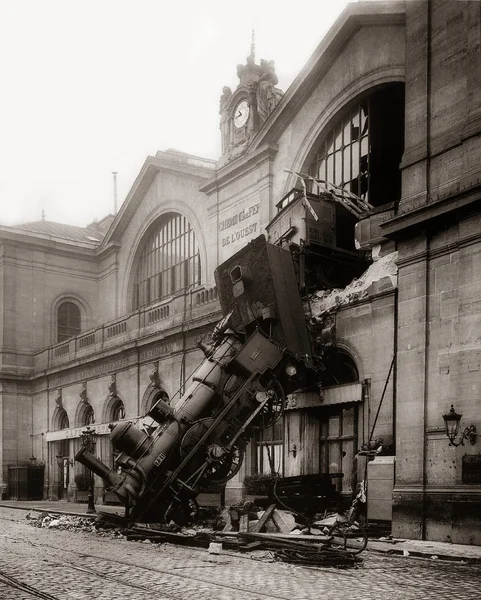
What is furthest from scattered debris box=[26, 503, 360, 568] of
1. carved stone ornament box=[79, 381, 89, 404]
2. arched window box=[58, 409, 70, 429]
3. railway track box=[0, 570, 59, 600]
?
arched window box=[58, 409, 70, 429]

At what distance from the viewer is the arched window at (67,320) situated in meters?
40.8

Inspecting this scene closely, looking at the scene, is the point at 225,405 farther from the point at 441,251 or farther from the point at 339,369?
the point at 441,251

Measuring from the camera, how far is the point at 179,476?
57.8ft

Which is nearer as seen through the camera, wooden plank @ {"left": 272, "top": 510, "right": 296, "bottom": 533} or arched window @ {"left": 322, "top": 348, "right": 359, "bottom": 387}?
wooden plank @ {"left": 272, "top": 510, "right": 296, "bottom": 533}

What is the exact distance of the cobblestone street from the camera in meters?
9.52

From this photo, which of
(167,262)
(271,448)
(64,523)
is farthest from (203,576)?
(167,262)

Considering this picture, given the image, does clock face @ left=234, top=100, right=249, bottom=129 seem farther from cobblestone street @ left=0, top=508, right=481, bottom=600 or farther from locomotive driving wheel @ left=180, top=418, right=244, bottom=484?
cobblestone street @ left=0, top=508, right=481, bottom=600

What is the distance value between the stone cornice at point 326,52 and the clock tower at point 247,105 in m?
1.86

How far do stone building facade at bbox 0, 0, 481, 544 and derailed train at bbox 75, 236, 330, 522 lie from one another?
6.16ft

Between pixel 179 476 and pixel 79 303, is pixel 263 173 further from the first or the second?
pixel 79 303

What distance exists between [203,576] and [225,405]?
22.8 feet

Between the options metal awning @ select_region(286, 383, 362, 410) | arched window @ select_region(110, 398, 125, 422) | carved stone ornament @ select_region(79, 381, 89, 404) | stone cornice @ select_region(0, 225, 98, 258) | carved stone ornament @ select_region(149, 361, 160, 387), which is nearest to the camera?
metal awning @ select_region(286, 383, 362, 410)

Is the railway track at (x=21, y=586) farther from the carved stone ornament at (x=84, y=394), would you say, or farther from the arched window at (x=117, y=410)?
the carved stone ornament at (x=84, y=394)

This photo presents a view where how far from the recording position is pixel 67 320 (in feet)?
134
